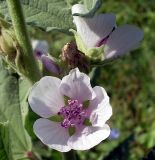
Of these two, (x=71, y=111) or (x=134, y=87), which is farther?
(x=134, y=87)

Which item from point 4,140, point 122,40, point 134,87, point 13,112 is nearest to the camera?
point 4,140

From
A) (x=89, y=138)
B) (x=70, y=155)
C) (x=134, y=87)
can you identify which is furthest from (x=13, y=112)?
(x=134, y=87)

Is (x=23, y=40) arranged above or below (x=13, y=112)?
above

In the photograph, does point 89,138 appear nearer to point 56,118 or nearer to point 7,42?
point 56,118

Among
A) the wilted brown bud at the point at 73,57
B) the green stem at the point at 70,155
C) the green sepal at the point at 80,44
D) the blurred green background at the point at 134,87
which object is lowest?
the blurred green background at the point at 134,87

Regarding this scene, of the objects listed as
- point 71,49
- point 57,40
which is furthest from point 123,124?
point 71,49

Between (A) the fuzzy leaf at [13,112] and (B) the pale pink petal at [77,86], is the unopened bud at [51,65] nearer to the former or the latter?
(B) the pale pink petal at [77,86]

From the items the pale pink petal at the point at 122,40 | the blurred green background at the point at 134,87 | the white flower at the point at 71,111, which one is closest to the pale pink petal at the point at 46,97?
the white flower at the point at 71,111

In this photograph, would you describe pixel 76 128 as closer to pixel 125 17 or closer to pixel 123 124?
pixel 123 124
